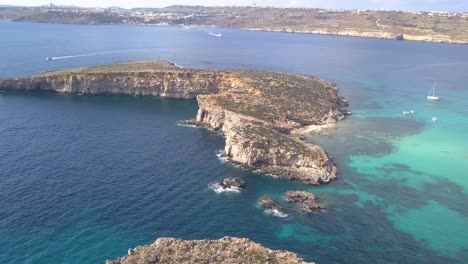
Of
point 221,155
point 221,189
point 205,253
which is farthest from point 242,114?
point 205,253

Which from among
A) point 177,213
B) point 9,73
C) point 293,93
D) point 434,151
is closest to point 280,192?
point 177,213

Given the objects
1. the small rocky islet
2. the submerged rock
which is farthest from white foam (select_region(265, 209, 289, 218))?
the small rocky islet

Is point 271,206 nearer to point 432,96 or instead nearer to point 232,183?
point 232,183

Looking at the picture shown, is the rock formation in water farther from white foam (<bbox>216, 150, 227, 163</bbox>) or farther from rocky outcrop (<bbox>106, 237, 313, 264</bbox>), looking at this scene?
rocky outcrop (<bbox>106, 237, 313, 264</bbox>)

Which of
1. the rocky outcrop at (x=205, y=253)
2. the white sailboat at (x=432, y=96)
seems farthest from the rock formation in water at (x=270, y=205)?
the white sailboat at (x=432, y=96)

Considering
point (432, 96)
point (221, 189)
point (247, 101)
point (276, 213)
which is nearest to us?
point (276, 213)

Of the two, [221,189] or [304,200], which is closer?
[304,200]
